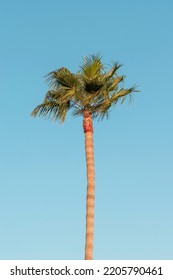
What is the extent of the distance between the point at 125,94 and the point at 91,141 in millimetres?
3421

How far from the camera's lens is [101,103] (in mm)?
35688

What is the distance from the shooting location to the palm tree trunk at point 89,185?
32034 mm

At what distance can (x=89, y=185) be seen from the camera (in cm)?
3353

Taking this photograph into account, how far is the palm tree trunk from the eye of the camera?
105ft
